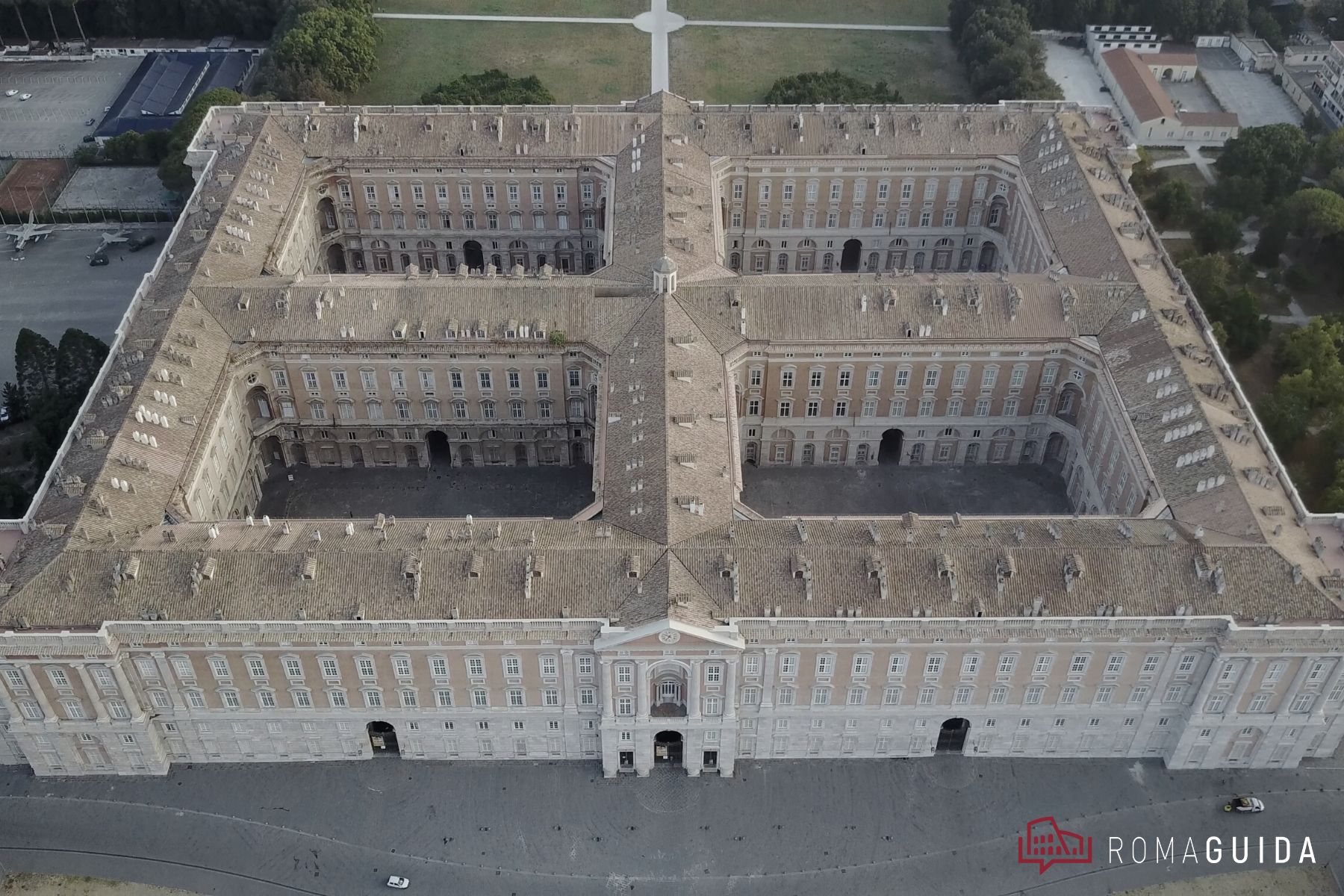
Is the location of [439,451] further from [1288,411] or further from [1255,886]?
[1288,411]

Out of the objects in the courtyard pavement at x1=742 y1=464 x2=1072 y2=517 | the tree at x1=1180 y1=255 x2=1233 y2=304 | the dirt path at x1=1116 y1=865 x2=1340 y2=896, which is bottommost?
the dirt path at x1=1116 y1=865 x2=1340 y2=896

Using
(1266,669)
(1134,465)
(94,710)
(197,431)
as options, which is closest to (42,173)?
(197,431)

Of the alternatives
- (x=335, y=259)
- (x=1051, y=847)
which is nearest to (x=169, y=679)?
(x=1051, y=847)

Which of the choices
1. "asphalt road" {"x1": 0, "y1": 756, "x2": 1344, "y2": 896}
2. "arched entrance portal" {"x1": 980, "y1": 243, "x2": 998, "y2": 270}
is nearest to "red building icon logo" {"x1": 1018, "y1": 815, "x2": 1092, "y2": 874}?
"asphalt road" {"x1": 0, "y1": 756, "x2": 1344, "y2": 896}

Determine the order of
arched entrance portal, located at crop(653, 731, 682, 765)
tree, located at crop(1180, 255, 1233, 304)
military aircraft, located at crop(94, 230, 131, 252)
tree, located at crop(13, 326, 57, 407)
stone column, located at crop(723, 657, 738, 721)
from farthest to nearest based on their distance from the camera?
military aircraft, located at crop(94, 230, 131, 252) < tree, located at crop(1180, 255, 1233, 304) < tree, located at crop(13, 326, 57, 407) < arched entrance portal, located at crop(653, 731, 682, 765) < stone column, located at crop(723, 657, 738, 721)

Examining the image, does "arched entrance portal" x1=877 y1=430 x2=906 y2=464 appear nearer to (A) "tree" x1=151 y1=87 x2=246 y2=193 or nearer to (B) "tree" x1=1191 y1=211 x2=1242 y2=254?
(B) "tree" x1=1191 y1=211 x2=1242 y2=254

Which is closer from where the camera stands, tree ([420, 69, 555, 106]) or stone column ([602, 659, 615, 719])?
stone column ([602, 659, 615, 719])

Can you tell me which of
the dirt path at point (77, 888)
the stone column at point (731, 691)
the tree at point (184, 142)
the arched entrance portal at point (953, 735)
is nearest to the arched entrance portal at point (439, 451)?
the stone column at point (731, 691)
